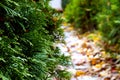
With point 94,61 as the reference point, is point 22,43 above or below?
below

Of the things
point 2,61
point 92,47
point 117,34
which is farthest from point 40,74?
point 92,47

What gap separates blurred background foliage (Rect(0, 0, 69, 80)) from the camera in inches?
82.6

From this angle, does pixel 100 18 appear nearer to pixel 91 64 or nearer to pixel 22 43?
pixel 91 64

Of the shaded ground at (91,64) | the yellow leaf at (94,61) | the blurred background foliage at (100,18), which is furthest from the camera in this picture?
the blurred background foliage at (100,18)

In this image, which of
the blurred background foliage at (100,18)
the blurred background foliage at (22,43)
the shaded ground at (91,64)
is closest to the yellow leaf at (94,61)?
the shaded ground at (91,64)

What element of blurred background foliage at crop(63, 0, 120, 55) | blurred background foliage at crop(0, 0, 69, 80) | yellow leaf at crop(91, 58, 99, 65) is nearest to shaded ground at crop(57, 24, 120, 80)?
yellow leaf at crop(91, 58, 99, 65)

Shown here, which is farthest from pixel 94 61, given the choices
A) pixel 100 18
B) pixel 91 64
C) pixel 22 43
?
pixel 22 43

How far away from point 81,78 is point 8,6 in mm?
3103

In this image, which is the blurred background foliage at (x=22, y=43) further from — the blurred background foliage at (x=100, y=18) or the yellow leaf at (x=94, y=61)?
the yellow leaf at (x=94, y=61)

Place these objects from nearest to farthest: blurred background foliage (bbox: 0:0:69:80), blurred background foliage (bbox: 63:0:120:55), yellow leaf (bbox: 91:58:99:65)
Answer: blurred background foliage (bbox: 0:0:69:80) < yellow leaf (bbox: 91:58:99:65) < blurred background foliage (bbox: 63:0:120:55)

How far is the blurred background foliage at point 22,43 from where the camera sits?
210cm

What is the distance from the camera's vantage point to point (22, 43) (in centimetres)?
237

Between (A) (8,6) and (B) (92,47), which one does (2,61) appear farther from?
(B) (92,47)

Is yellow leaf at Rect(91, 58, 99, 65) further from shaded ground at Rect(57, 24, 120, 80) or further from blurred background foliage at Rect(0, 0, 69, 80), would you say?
blurred background foliage at Rect(0, 0, 69, 80)
